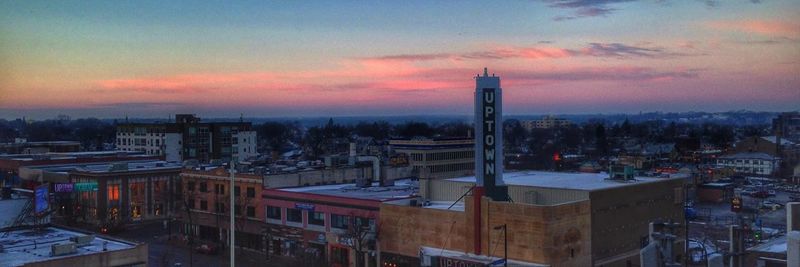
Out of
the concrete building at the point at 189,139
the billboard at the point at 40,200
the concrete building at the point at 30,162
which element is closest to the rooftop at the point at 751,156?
the concrete building at the point at 189,139

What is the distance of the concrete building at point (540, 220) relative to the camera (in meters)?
24.9

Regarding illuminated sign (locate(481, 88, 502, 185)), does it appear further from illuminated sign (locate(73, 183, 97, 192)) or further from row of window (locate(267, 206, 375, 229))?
illuminated sign (locate(73, 183, 97, 192))

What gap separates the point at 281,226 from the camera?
37.0m

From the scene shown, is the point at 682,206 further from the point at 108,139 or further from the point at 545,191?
the point at 108,139

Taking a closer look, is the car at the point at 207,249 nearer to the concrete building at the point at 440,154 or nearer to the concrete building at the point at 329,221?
the concrete building at the point at 329,221

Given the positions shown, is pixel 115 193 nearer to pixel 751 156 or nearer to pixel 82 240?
pixel 82 240

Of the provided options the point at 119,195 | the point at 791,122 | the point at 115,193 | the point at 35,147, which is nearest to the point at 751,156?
the point at 791,122

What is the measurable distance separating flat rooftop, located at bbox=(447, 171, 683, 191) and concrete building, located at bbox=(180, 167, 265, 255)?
1245cm

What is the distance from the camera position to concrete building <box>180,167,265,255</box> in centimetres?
3884

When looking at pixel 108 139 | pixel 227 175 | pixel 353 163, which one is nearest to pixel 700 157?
pixel 353 163

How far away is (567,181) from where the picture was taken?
31.0 metres

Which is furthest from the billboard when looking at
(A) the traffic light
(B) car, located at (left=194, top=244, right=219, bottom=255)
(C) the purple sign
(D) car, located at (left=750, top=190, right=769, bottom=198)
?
(D) car, located at (left=750, top=190, right=769, bottom=198)

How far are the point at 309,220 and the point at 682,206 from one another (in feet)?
56.9

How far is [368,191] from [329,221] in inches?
112
